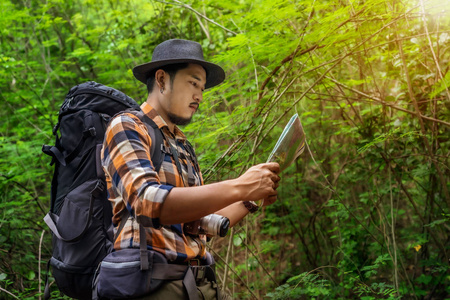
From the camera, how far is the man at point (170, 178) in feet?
5.24

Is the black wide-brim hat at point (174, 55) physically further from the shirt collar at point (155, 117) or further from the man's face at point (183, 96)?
the shirt collar at point (155, 117)

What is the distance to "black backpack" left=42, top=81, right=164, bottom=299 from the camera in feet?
6.72

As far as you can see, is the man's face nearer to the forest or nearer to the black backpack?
the black backpack

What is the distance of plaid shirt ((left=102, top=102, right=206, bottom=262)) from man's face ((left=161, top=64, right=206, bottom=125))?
79mm

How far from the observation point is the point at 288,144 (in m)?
1.93

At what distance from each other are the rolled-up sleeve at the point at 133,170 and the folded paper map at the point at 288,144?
0.53m

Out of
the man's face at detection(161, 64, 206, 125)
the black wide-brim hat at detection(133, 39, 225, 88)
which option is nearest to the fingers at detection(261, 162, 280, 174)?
the man's face at detection(161, 64, 206, 125)

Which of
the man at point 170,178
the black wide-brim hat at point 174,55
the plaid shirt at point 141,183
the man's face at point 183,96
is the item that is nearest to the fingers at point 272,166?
the man at point 170,178

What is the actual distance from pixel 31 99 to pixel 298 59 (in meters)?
5.30

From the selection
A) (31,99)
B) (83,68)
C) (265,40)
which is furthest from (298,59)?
(83,68)

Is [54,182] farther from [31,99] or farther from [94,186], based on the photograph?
[31,99]

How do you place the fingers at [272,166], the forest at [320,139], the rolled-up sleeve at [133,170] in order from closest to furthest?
1. the rolled-up sleeve at [133,170]
2. the fingers at [272,166]
3. the forest at [320,139]

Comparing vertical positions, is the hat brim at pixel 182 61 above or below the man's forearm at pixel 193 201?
above

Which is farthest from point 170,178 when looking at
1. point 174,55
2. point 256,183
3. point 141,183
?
point 174,55
